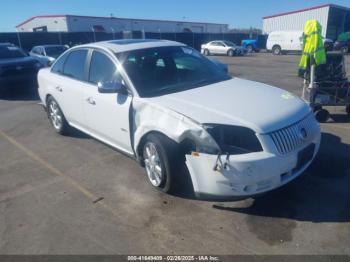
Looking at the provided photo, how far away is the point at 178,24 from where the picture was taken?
60344mm

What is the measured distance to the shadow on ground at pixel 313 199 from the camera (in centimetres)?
339

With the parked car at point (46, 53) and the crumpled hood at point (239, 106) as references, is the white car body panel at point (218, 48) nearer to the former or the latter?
the parked car at point (46, 53)

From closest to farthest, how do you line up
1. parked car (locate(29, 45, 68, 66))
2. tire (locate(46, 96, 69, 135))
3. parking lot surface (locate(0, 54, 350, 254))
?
1. parking lot surface (locate(0, 54, 350, 254))
2. tire (locate(46, 96, 69, 135))
3. parked car (locate(29, 45, 68, 66))

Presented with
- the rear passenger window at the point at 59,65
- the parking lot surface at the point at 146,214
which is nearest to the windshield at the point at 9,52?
the rear passenger window at the point at 59,65

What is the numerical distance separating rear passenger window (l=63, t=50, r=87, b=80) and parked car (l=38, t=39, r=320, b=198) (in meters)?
0.02

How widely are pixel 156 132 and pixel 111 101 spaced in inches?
38.3

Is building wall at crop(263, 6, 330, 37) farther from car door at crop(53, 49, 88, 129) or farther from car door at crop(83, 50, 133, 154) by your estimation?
car door at crop(83, 50, 133, 154)

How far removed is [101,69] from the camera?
4609 mm

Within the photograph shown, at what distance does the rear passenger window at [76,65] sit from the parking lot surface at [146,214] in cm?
136

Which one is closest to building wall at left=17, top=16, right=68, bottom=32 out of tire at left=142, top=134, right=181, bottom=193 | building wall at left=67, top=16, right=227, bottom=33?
building wall at left=67, top=16, right=227, bottom=33

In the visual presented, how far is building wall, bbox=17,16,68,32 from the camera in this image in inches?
1774

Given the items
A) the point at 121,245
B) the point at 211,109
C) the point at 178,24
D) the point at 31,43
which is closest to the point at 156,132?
the point at 211,109

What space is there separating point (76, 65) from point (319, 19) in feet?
132

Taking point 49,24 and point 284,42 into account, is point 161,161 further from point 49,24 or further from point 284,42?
point 49,24
